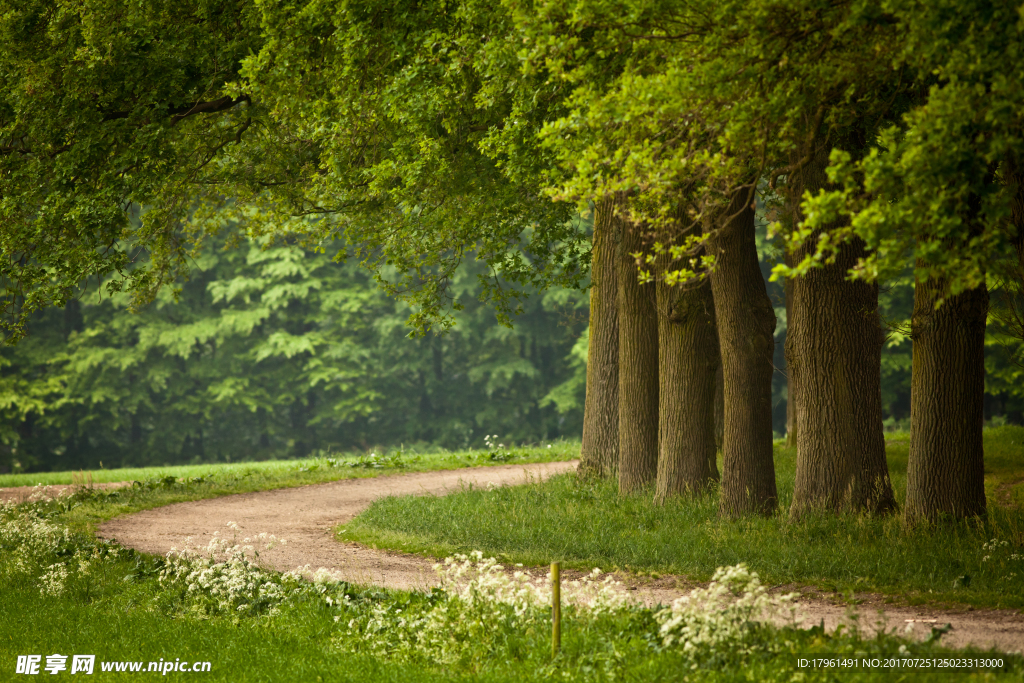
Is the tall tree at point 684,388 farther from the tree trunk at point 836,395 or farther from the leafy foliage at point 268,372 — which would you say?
the leafy foliage at point 268,372

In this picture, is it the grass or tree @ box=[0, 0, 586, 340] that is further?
the grass

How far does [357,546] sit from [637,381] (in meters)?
4.88

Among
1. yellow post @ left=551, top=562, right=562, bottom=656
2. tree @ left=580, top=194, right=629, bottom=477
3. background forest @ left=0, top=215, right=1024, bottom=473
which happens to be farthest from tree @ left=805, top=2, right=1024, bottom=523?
background forest @ left=0, top=215, right=1024, bottom=473

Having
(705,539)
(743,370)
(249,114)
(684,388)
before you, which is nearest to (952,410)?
(743,370)

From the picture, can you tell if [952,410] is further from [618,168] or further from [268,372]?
[268,372]

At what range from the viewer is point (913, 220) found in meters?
5.37

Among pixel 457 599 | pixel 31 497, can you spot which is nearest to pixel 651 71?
pixel 457 599

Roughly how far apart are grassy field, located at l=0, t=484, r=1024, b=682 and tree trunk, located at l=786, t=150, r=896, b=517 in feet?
15.5

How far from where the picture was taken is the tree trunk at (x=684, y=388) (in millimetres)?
11852

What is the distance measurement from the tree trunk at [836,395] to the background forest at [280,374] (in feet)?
71.0

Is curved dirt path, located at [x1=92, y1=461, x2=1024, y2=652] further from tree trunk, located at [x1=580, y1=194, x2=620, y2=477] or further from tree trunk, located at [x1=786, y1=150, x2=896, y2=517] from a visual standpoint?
tree trunk, located at [x1=786, y1=150, x2=896, y2=517]

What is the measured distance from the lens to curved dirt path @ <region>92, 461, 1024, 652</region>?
6.60 m

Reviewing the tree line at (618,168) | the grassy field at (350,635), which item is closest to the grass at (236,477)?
the tree line at (618,168)

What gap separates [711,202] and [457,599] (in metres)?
3.75
